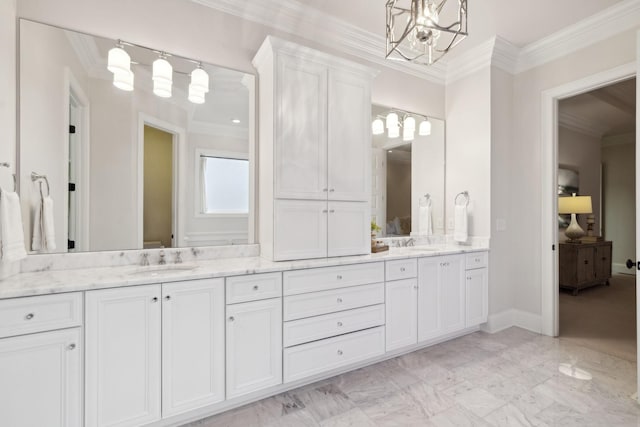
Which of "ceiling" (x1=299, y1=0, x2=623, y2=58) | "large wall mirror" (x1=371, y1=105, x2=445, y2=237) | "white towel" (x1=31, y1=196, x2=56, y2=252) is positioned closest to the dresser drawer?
"white towel" (x1=31, y1=196, x2=56, y2=252)

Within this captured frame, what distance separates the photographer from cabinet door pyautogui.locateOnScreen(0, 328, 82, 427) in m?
1.34

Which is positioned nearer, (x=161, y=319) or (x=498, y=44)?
(x=161, y=319)

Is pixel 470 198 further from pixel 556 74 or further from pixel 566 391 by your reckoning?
pixel 566 391

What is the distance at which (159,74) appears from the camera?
6.83ft

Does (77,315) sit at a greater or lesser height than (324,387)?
greater

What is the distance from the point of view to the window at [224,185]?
2330 millimetres

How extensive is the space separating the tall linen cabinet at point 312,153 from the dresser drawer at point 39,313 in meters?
1.11

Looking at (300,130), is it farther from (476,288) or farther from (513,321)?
(513,321)

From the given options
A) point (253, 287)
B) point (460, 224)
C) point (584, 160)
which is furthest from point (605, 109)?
point (253, 287)

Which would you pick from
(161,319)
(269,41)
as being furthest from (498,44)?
(161,319)

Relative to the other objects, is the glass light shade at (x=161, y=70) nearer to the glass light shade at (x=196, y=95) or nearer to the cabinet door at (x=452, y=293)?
the glass light shade at (x=196, y=95)

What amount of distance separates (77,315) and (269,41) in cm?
199

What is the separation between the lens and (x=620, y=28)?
2.61 meters

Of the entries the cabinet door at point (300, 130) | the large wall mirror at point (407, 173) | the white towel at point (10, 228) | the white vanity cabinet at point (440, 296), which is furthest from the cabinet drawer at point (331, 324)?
the white towel at point (10, 228)
